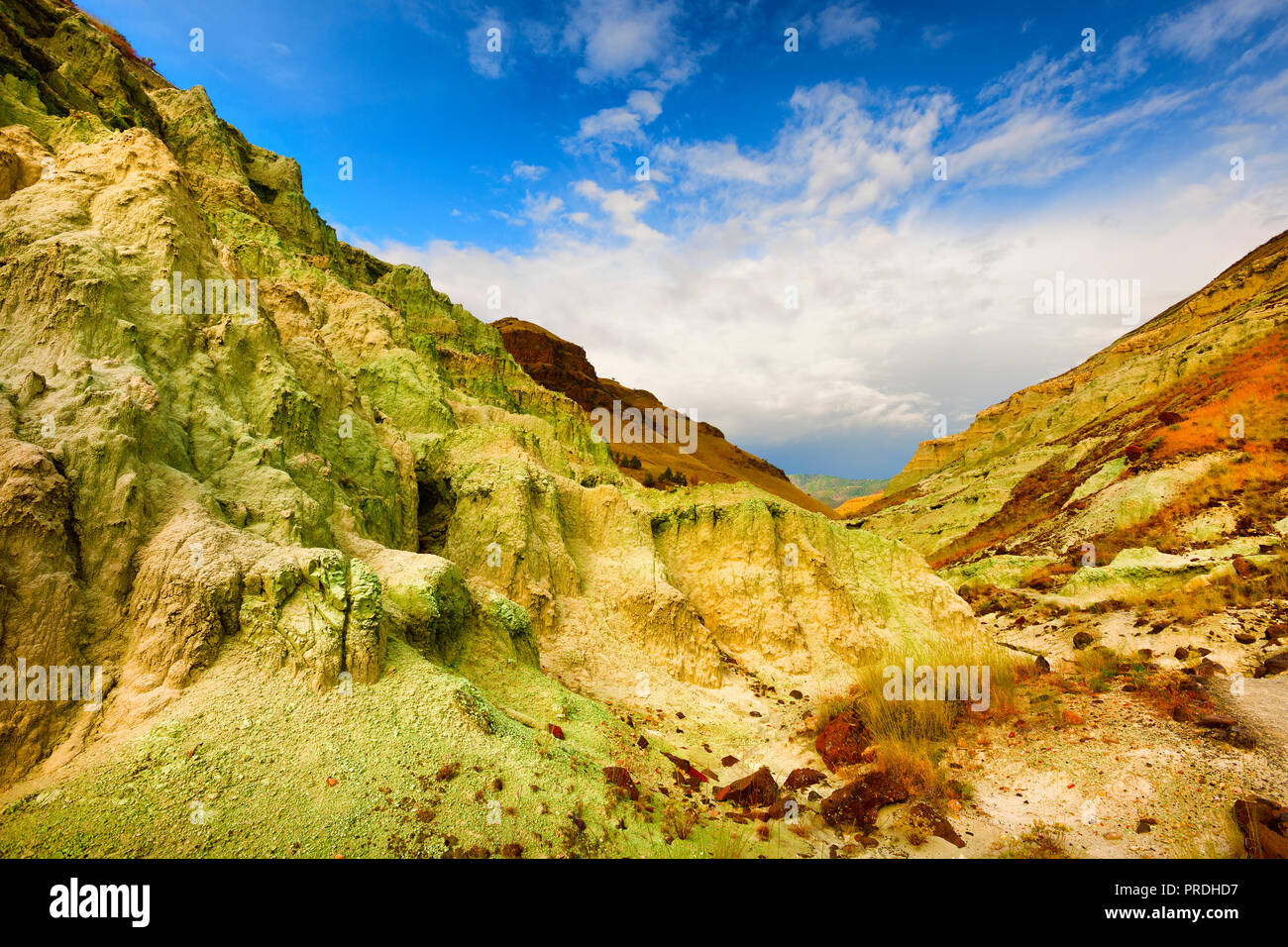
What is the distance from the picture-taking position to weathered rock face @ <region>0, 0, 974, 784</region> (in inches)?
211

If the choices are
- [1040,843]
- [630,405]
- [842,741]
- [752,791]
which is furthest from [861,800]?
[630,405]

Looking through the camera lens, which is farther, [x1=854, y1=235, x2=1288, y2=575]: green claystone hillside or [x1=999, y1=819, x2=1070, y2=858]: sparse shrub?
[x1=854, y1=235, x2=1288, y2=575]: green claystone hillside

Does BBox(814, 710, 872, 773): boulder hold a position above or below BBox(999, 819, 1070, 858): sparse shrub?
below

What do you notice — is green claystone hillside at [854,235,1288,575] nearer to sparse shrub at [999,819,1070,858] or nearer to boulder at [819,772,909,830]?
sparse shrub at [999,819,1070,858]

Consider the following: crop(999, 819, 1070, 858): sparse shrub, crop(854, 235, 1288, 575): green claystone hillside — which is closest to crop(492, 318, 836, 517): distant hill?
crop(854, 235, 1288, 575): green claystone hillside

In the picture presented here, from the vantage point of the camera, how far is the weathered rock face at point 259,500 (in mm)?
5355

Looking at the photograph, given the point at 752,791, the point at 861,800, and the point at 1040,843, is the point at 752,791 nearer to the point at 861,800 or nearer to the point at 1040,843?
the point at 861,800

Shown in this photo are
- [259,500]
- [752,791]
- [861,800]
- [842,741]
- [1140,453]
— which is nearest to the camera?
[861,800]

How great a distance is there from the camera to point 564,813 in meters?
5.28

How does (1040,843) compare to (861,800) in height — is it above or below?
above

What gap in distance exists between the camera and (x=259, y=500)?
7.33m

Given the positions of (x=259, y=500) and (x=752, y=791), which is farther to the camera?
(x=259, y=500)
